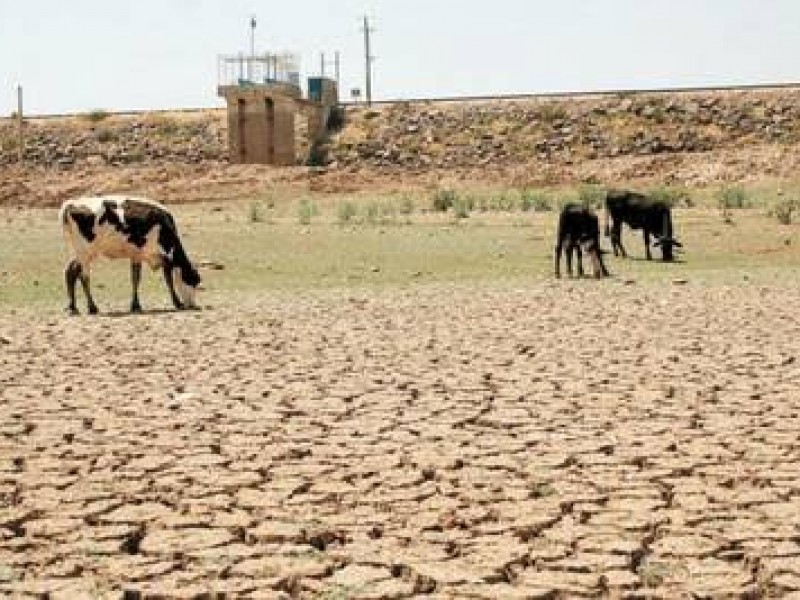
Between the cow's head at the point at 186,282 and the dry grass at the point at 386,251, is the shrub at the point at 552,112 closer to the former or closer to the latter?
the dry grass at the point at 386,251

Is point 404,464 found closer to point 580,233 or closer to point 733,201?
point 580,233

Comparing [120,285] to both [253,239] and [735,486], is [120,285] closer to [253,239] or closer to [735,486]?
[253,239]

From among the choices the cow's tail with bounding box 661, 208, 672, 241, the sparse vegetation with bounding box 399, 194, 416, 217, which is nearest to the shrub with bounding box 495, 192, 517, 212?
the sparse vegetation with bounding box 399, 194, 416, 217

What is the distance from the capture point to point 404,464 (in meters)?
7.25

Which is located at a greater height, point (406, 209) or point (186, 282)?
point (406, 209)

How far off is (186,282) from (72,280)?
1.42m

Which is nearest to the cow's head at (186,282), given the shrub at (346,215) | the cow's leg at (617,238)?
the cow's leg at (617,238)

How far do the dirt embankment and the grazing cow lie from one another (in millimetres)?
34821

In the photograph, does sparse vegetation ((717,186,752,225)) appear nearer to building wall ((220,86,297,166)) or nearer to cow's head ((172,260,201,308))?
cow's head ((172,260,201,308))

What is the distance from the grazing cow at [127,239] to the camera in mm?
17281

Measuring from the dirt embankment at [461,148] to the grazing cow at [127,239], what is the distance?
1371 inches

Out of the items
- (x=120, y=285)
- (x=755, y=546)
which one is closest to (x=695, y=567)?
(x=755, y=546)

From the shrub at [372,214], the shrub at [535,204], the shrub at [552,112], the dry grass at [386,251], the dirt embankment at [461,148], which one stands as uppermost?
the shrub at [552,112]

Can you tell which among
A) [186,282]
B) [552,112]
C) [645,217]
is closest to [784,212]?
[645,217]
